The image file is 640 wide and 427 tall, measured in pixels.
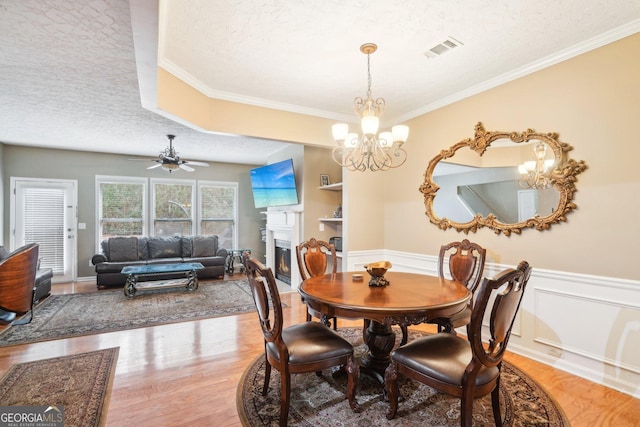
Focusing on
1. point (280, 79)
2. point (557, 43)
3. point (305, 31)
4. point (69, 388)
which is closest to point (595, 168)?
point (557, 43)

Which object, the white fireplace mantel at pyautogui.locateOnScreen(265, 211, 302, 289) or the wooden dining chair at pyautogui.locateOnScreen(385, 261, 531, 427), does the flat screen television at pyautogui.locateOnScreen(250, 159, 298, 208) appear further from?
the wooden dining chair at pyautogui.locateOnScreen(385, 261, 531, 427)

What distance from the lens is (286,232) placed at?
19.8 ft

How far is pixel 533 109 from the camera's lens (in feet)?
9.68

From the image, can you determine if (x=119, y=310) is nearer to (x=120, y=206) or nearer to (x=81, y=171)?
(x=120, y=206)

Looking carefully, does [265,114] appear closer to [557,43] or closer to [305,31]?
[305,31]

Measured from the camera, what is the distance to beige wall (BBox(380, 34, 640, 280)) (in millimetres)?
2387

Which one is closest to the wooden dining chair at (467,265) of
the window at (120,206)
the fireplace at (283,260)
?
the fireplace at (283,260)

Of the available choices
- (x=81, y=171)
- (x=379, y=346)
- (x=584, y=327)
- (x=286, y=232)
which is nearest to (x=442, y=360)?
(x=379, y=346)

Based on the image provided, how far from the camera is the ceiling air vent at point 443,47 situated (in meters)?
2.56

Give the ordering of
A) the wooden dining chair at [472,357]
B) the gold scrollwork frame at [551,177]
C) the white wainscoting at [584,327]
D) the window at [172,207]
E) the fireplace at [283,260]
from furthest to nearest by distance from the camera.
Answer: the window at [172,207]
the fireplace at [283,260]
the gold scrollwork frame at [551,177]
the white wainscoting at [584,327]
the wooden dining chair at [472,357]

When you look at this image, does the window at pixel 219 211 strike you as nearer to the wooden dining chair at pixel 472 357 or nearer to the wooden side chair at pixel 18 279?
the wooden side chair at pixel 18 279

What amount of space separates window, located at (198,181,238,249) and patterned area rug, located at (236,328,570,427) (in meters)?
5.62

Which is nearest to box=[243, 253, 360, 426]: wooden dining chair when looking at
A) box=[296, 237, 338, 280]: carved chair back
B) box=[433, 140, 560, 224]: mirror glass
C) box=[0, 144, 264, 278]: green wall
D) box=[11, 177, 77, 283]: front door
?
box=[296, 237, 338, 280]: carved chair back

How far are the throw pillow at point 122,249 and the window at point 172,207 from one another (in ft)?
2.68
